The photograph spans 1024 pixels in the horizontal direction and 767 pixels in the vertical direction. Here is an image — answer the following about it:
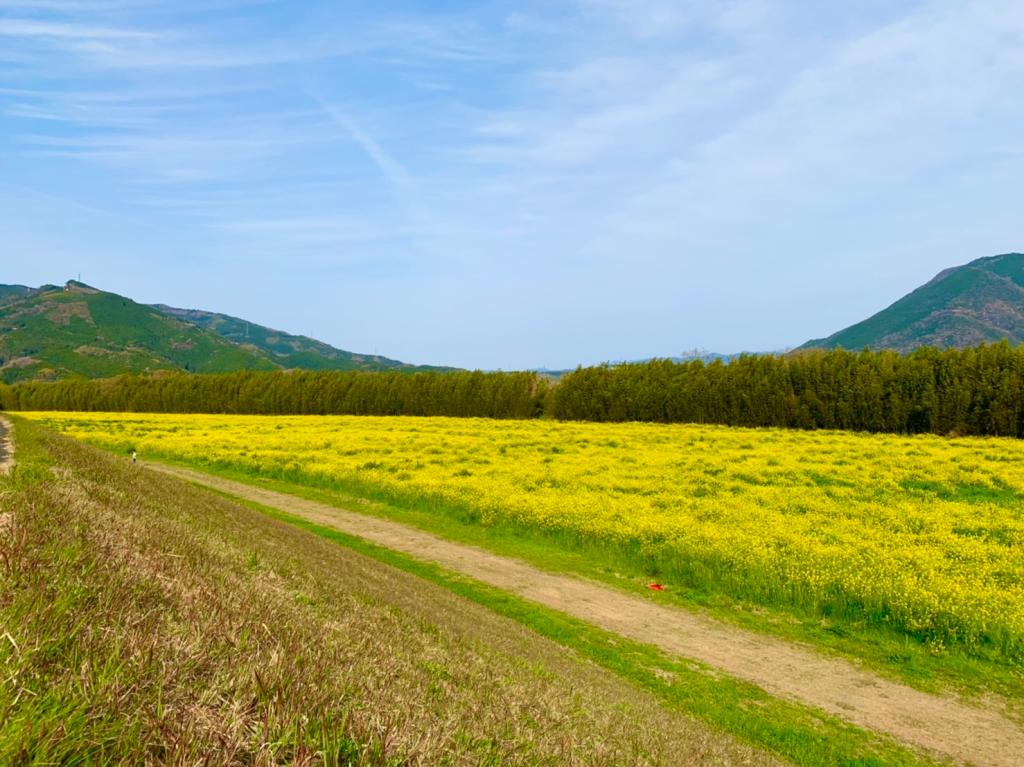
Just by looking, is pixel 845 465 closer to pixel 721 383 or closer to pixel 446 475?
pixel 446 475

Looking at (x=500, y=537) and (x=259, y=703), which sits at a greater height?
(x=259, y=703)

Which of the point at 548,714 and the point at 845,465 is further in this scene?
the point at 845,465

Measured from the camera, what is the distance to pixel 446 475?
94.3ft

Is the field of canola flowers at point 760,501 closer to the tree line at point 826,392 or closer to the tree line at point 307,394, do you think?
the tree line at point 826,392

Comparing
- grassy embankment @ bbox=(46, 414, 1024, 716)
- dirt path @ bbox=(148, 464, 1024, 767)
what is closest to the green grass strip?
dirt path @ bbox=(148, 464, 1024, 767)

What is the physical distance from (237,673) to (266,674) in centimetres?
16

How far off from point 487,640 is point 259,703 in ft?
19.5

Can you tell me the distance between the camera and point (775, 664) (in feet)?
36.4

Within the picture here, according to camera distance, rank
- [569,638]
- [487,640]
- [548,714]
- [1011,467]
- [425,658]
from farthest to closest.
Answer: [1011,467], [569,638], [487,640], [425,658], [548,714]

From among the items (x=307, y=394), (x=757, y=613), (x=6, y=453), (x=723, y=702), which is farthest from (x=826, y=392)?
(x=307, y=394)

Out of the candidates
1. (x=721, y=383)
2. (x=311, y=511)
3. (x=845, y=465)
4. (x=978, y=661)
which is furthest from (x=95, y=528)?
(x=721, y=383)

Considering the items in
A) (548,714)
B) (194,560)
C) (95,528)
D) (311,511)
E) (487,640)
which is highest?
(95,528)

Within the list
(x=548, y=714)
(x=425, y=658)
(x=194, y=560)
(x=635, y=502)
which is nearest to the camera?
(x=548, y=714)

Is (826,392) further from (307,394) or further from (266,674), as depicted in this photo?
(307,394)
